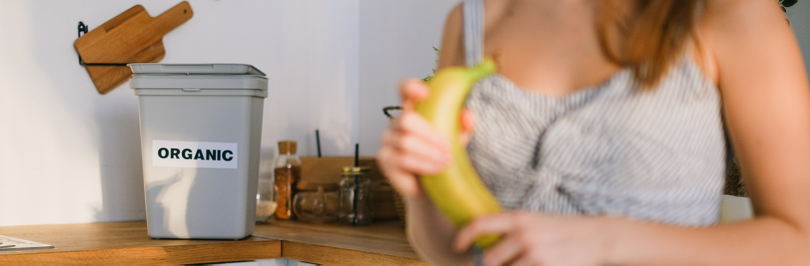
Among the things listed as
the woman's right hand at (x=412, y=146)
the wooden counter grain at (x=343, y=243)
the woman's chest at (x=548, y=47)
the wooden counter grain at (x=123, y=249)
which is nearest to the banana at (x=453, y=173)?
the woman's right hand at (x=412, y=146)

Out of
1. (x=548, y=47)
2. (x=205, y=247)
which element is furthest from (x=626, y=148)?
(x=205, y=247)

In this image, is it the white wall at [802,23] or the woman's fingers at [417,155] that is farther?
the white wall at [802,23]

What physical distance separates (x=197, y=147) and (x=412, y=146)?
106cm

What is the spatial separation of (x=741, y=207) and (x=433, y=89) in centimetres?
74

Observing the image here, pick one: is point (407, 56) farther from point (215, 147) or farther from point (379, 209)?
point (215, 147)

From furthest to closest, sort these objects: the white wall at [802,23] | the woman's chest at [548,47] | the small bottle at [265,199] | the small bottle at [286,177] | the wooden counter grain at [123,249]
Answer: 1. the small bottle at [286,177]
2. the small bottle at [265,199]
3. the white wall at [802,23]
4. the wooden counter grain at [123,249]
5. the woman's chest at [548,47]

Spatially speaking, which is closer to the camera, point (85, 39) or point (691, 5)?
point (691, 5)

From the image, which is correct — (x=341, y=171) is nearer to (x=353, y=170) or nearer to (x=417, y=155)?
(x=353, y=170)

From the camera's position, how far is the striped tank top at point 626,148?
19.9 inches

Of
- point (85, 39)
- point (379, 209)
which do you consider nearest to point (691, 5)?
point (379, 209)

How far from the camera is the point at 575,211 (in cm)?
52

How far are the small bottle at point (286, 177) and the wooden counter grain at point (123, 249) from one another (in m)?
0.42

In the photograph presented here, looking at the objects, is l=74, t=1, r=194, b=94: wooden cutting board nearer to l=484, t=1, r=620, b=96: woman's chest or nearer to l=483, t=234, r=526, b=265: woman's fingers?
l=484, t=1, r=620, b=96: woman's chest

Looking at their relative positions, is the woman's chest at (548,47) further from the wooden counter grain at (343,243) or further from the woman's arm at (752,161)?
the wooden counter grain at (343,243)
